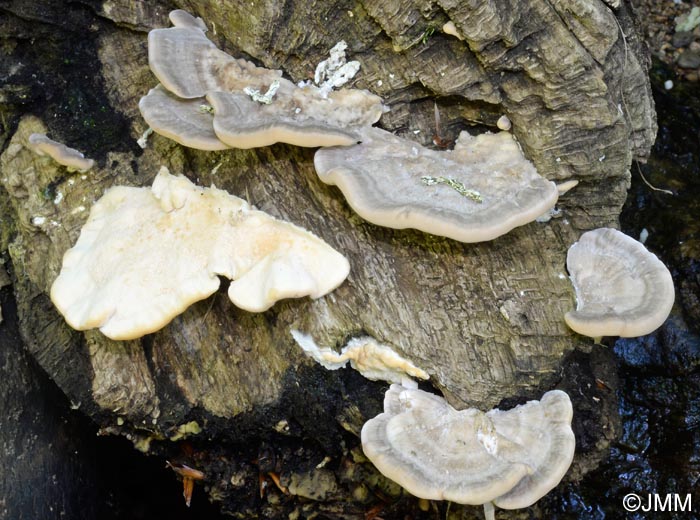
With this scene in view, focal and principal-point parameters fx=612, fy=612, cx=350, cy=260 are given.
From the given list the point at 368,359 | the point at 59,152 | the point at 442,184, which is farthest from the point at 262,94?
the point at 368,359

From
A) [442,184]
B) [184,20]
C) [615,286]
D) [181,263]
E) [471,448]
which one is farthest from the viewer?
[184,20]

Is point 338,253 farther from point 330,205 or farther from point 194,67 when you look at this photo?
point 194,67

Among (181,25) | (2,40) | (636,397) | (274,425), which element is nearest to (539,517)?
(636,397)

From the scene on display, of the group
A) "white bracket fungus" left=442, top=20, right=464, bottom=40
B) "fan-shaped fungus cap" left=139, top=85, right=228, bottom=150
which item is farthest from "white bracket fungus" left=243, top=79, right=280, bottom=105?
"white bracket fungus" left=442, top=20, right=464, bottom=40

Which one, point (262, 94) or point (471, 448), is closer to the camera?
point (471, 448)

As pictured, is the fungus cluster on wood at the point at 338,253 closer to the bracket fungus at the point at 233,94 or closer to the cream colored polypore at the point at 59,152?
the bracket fungus at the point at 233,94

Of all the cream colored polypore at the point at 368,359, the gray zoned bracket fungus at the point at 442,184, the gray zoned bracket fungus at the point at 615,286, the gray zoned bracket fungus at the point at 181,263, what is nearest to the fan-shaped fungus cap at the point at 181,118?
the gray zoned bracket fungus at the point at 181,263

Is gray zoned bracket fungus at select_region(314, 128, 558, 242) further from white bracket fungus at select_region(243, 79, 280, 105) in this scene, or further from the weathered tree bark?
white bracket fungus at select_region(243, 79, 280, 105)
